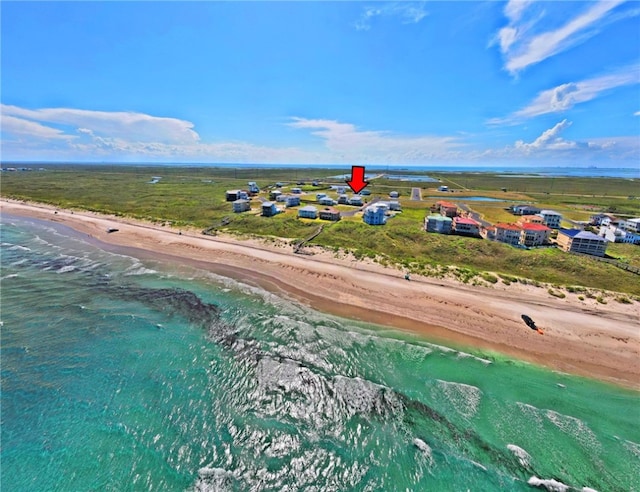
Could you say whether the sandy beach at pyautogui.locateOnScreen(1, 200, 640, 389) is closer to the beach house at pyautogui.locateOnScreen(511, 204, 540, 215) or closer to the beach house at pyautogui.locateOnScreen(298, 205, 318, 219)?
the beach house at pyautogui.locateOnScreen(298, 205, 318, 219)

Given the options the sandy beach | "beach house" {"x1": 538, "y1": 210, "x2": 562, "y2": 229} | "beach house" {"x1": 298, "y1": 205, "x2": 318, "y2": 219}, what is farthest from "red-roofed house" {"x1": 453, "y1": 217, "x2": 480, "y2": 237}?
"beach house" {"x1": 298, "y1": 205, "x2": 318, "y2": 219}

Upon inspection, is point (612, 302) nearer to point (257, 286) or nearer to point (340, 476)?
point (340, 476)

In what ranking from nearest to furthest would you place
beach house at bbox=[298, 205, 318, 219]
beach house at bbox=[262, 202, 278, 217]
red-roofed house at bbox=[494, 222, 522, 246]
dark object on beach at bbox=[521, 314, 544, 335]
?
dark object on beach at bbox=[521, 314, 544, 335] < red-roofed house at bbox=[494, 222, 522, 246] < beach house at bbox=[298, 205, 318, 219] < beach house at bbox=[262, 202, 278, 217]

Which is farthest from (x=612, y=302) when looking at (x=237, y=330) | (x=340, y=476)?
(x=237, y=330)

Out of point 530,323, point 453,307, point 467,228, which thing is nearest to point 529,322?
point 530,323

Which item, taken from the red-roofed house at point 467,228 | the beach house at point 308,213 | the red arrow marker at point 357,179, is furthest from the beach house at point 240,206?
the red arrow marker at point 357,179

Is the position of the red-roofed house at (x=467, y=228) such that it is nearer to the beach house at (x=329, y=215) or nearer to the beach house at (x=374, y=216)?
the beach house at (x=374, y=216)

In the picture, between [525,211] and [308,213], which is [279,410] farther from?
[525,211]
